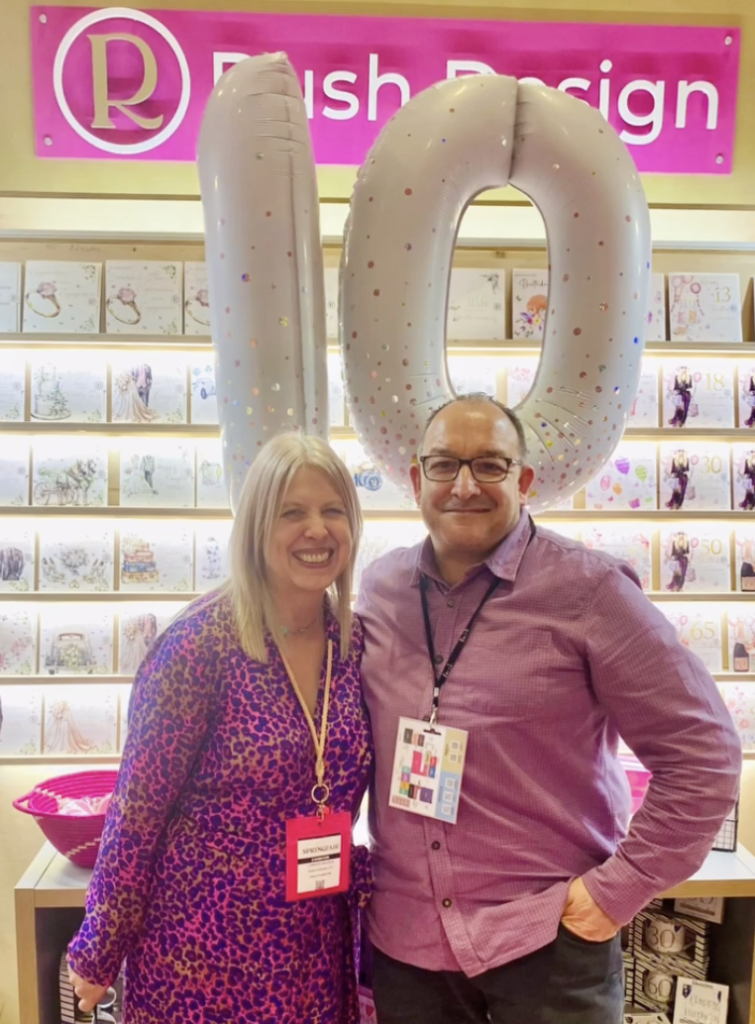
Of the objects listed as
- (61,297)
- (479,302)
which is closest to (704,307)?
(479,302)

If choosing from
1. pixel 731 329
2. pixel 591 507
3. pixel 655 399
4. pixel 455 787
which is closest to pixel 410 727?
pixel 455 787

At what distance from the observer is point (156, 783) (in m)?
1.29

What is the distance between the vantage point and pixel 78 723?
271cm

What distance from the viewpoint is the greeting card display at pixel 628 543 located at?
2.79m

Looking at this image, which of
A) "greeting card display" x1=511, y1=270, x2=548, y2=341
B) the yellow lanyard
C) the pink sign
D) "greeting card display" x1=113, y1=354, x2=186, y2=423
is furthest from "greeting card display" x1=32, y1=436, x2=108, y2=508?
the yellow lanyard

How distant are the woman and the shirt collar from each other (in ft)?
0.60

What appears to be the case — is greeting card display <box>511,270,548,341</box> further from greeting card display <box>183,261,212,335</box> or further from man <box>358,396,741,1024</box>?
man <box>358,396,741,1024</box>

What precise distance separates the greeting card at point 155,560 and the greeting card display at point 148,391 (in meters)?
0.38

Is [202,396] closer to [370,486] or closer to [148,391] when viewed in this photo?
[148,391]

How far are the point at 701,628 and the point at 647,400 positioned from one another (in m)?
0.81

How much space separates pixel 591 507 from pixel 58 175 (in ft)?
6.82

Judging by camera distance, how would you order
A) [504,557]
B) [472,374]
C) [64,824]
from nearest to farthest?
[504,557] → [64,824] → [472,374]

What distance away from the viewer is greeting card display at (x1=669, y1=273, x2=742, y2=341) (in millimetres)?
2768

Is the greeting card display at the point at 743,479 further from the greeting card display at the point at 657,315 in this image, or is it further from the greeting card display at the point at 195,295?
the greeting card display at the point at 195,295
